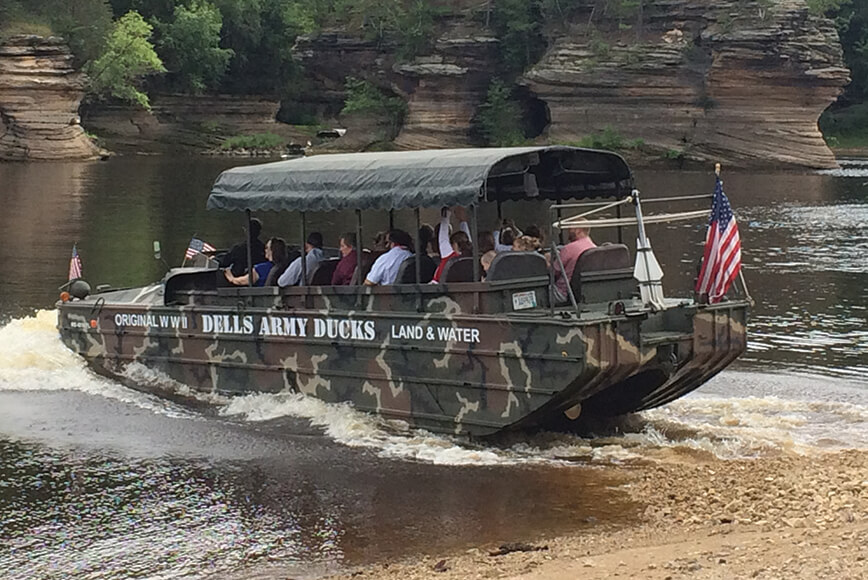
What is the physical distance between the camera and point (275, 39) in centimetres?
8381

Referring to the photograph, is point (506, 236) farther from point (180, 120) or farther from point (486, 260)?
point (180, 120)

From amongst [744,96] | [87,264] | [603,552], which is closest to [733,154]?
→ [744,96]

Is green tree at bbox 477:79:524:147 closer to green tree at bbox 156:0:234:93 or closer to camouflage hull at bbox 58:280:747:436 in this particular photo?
green tree at bbox 156:0:234:93

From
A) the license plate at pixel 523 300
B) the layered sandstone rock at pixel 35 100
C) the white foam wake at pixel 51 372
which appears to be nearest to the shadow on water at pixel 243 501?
the white foam wake at pixel 51 372

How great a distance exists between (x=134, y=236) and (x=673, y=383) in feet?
72.6

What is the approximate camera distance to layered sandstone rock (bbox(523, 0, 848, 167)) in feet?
216

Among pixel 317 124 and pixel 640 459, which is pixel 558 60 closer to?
pixel 317 124

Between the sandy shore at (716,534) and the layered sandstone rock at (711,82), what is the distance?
185ft

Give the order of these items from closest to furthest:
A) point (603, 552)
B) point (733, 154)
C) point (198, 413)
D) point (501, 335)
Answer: point (603, 552) → point (501, 335) → point (198, 413) → point (733, 154)

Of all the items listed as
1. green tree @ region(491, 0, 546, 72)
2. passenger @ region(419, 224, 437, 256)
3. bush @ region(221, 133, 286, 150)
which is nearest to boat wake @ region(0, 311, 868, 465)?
passenger @ region(419, 224, 437, 256)

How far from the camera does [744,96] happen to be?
6694 cm

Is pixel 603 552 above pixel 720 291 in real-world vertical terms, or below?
below

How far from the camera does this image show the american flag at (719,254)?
1210cm

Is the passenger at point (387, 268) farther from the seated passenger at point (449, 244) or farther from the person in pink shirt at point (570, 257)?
the person in pink shirt at point (570, 257)
